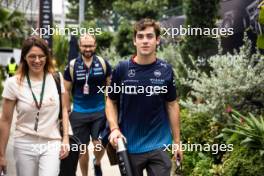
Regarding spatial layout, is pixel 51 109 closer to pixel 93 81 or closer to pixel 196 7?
pixel 93 81

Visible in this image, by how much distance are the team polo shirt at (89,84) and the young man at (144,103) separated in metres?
2.37

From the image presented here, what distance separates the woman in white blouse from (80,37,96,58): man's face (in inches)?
90.5

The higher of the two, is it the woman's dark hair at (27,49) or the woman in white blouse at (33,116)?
the woman's dark hair at (27,49)

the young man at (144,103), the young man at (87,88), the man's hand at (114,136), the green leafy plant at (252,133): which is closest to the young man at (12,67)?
the young man at (87,88)

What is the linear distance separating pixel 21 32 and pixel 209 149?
21.9 m

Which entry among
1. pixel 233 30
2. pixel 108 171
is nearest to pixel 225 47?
pixel 233 30

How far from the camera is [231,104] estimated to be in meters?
7.76

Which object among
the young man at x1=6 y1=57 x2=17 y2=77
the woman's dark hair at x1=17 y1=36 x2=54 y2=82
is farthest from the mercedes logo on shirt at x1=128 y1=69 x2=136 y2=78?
the young man at x1=6 y1=57 x2=17 y2=77

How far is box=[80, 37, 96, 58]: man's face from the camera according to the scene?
23.1ft

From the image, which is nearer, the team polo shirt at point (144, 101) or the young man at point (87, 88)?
the team polo shirt at point (144, 101)

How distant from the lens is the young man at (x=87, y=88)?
7.04 m

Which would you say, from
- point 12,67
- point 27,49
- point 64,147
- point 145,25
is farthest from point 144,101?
point 12,67

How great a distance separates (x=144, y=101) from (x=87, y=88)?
2.63 metres

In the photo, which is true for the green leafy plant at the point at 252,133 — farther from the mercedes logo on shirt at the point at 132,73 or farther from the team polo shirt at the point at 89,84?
the mercedes logo on shirt at the point at 132,73
